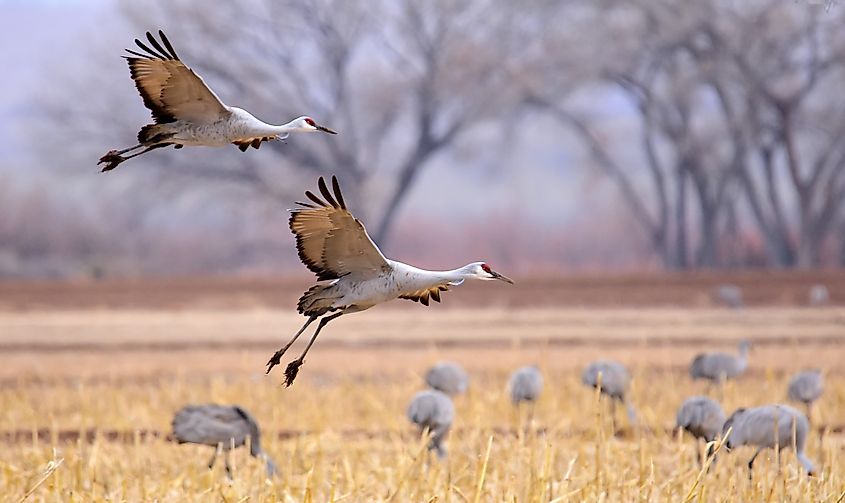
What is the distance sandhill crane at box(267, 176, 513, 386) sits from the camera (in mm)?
4004

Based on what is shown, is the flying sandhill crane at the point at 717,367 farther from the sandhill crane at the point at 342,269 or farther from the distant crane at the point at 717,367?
the sandhill crane at the point at 342,269

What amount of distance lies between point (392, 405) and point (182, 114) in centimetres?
708

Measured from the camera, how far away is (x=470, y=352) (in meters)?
15.9

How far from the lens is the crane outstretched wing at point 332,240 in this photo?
13.2 ft

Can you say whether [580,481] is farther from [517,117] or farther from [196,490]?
[517,117]

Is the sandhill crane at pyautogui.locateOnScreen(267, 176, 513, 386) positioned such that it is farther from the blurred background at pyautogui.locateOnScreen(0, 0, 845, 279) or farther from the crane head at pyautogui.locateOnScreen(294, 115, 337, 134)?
the blurred background at pyautogui.locateOnScreen(0, 0, 845, 279)

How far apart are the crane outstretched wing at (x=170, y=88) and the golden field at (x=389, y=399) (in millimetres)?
2346

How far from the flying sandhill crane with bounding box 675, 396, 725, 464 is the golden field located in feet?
0.49

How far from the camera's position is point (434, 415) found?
26.4 ft

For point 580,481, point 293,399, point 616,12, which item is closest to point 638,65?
point 616,12

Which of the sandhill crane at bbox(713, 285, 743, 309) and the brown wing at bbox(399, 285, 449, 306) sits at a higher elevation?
the sandhill crane at bbox(713, 285, 743, 309)

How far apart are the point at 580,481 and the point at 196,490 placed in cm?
192

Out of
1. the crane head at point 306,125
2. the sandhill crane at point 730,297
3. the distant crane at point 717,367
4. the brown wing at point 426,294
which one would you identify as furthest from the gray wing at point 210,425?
the sandhill crane at point 730,297

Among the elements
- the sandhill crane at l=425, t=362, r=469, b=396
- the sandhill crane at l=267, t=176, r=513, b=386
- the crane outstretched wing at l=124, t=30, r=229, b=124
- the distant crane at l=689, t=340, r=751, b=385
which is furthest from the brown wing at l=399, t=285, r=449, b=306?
the distant crane at l=689, t=340, r=751, b=385
